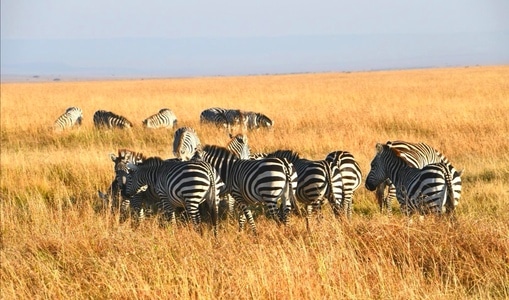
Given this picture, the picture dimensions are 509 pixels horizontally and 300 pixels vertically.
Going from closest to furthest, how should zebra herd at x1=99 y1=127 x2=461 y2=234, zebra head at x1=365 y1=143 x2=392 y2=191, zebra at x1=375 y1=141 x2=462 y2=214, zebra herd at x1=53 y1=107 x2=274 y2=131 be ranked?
zebra herd at x1=99 y1=127 x2=461 y2=234, zebra head at x1=365 y1=143 x2=392 y2=191, zebra at x1=375 y1=141 x2=462 y2=214, zebra herd at x1=53 y1=107 x2=274 y2=131

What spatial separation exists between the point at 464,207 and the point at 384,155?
1494 mm

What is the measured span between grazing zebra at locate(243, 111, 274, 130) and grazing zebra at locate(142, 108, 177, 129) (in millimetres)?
2456

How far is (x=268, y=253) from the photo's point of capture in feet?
19.7

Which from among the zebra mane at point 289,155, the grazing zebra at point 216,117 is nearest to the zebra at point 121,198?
the zebra mane at point 289,155

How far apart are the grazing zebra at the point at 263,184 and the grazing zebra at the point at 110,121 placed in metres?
12.6

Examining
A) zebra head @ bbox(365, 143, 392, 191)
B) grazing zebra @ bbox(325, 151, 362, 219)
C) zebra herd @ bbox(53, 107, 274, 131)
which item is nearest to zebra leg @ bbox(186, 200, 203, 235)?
grazing zebra @ bbox(325, 151, 362, 219)

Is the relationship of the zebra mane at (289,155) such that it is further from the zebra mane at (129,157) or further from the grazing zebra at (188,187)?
the zebra mane at (129,157)

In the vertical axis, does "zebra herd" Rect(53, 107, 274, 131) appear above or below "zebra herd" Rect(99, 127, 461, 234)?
above

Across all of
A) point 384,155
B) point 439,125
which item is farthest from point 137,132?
point 384,155

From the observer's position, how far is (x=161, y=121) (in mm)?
21094

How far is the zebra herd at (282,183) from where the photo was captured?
25.4ft

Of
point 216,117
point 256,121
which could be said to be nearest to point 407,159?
point 256,121

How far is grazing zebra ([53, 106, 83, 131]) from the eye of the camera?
20922 mm

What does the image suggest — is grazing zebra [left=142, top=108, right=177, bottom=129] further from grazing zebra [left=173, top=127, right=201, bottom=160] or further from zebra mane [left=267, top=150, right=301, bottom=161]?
zebra mane [left=267, top=150, right=301, bottom=161]
